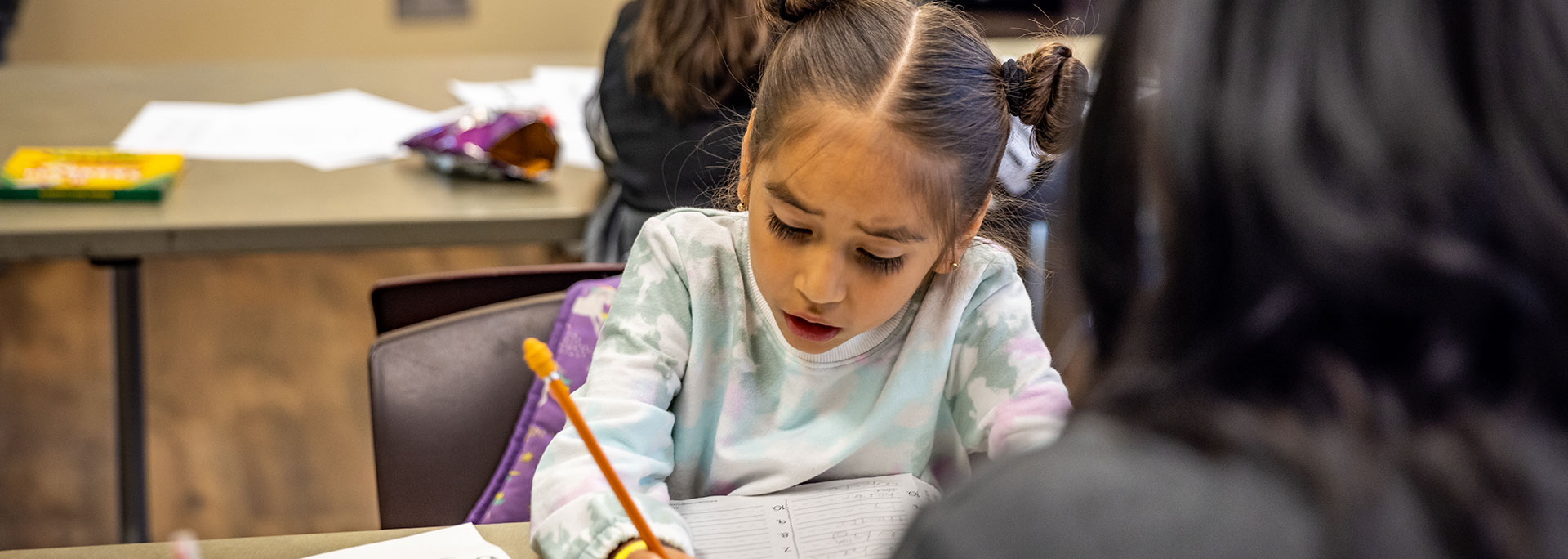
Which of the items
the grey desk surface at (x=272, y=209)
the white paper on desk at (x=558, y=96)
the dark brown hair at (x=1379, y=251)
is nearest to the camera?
the dark brown hair at (x=1379, y=251)

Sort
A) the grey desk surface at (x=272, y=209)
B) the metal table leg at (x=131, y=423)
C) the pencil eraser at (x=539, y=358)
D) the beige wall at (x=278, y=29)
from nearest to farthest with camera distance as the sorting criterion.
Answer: the pencil eraser at (x=539, y=358)
the grey desk surface at (x=272, y=209)
the metal table leg at (x=131, y=423)
the beige wall at (x=278, y=29)

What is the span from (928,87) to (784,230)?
142mm

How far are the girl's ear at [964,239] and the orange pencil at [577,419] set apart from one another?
322mm

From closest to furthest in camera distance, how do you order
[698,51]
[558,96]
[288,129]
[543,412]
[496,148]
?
1. [543,412]
2. [698,51]
3. [496,148]
4. [288,129]
5. [558,96]

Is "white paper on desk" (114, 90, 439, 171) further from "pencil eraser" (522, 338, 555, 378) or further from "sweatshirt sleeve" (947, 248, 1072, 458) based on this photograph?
"pencil eraser" (522, 338, 555, 378)

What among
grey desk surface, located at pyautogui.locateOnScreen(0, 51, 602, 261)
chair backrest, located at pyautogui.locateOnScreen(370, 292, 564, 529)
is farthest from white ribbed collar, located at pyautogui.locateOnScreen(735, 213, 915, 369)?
grey desk surface, located at pyautogui.locateOnScreen(0, 51, 602, 261)

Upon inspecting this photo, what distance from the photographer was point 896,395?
0.94 m

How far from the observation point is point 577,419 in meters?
0.63

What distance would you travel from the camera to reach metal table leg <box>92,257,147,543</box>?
1.70 metres

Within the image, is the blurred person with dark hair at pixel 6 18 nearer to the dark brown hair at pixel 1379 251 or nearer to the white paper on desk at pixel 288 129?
the white paper on desk at pixel 288 129

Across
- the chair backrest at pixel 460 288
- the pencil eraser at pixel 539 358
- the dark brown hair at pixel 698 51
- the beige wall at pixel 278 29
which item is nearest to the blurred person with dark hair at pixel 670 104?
the dark brown hair at pixel 698 51

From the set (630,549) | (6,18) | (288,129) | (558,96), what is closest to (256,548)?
(630,549)

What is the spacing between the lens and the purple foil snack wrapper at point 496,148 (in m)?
1.60

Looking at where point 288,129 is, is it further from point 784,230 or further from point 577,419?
point 577,419
